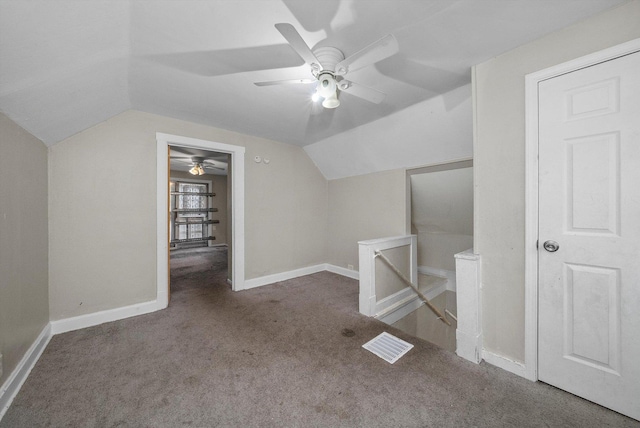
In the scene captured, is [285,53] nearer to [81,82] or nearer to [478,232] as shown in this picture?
[81,82]

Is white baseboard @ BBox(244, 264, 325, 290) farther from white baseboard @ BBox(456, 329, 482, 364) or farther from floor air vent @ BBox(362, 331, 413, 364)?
white baseboard @ BBox(456, 329, 482, 364)

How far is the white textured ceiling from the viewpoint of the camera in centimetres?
129

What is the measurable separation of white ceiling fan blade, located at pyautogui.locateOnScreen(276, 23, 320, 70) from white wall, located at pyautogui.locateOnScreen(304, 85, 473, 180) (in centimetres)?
158

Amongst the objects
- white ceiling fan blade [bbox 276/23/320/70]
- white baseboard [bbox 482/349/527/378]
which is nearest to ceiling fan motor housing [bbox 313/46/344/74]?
white ceiling fan blade [bbox 276/23/320/70]

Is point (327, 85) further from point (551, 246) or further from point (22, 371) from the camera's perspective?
point (22, 371)

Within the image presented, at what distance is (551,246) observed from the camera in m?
1.59

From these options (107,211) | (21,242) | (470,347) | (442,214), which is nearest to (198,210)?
(107,211)

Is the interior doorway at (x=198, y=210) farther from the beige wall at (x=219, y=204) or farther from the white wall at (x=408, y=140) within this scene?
the white wall at (x=408, y=140)

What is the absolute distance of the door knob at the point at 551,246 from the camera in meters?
1.57

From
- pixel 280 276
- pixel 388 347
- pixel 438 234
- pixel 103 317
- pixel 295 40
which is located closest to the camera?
pixel 295 40

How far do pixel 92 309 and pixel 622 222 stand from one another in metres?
4.36

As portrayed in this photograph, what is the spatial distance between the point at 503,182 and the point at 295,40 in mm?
1738

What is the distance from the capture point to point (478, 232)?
193cm

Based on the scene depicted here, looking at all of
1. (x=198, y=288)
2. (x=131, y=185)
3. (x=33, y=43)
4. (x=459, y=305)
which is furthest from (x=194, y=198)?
(x=459, y=305)
